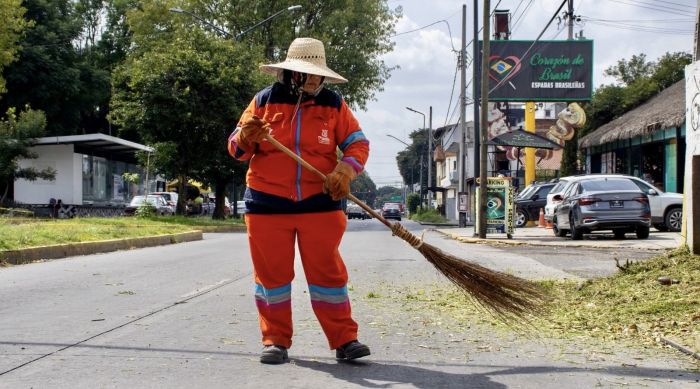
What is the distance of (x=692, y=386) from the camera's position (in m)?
4.31

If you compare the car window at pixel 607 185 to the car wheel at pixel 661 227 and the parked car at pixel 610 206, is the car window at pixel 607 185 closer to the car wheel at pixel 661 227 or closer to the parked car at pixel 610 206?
the parked car at pixel 610 206

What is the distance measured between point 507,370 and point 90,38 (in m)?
57.9

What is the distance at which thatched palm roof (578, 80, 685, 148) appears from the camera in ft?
82.3

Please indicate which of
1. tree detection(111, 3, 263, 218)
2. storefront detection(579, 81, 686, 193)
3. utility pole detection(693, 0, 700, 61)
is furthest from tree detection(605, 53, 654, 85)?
utility pole detection(693, 0, 700, 61)

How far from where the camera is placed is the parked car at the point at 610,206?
1730 centimetres

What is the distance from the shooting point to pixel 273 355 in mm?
4617

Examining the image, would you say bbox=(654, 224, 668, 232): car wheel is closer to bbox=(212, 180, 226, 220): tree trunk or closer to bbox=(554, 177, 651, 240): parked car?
bbox=(554, 177, 651, 240): parked car

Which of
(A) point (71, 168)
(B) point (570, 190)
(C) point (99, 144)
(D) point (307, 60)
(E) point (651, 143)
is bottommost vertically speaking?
(B) point (570, 190)

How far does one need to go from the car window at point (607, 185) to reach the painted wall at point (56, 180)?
23319 millimetres

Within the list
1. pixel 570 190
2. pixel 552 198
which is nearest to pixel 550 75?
pixel 552 198

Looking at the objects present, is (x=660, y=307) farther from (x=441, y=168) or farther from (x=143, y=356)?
(x=441, y=168)

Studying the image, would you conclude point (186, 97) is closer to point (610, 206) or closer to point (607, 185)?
point (607, 185)

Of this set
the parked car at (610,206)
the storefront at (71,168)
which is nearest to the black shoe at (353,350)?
the parked car at (610,206)

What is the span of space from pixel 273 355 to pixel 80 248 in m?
10.3
